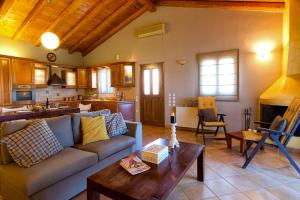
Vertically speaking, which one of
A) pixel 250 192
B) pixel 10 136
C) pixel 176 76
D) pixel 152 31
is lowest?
pixel 250 192

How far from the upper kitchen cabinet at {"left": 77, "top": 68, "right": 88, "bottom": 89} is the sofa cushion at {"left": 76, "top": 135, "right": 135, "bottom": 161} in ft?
17.0

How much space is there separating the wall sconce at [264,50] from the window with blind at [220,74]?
48cm

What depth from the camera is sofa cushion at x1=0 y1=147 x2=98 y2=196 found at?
1.52 m

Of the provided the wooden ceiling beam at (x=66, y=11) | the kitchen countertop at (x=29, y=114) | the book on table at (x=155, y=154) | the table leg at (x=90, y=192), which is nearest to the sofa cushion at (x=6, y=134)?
the table leg at (x=90, y=192)

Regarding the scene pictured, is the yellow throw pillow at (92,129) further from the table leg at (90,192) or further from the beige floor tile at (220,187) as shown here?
the beige floor tile at (220,187)

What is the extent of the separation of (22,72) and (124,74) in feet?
10.4

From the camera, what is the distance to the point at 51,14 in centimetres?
509

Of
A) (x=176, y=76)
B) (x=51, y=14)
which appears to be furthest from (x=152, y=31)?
(x=51, y=14)

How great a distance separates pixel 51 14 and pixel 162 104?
4315mm

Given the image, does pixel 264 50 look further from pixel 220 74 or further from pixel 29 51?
pixel 29 51

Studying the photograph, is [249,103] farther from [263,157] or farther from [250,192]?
[250,192]

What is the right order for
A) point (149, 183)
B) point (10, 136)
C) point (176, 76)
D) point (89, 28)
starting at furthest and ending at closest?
point (89, 28), point (176, 76), point (10, 136), point (149, 183)

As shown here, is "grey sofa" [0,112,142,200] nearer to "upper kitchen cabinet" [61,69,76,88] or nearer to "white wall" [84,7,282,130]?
"white wall" [84,7,282,130]

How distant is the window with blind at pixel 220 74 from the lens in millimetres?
4547
